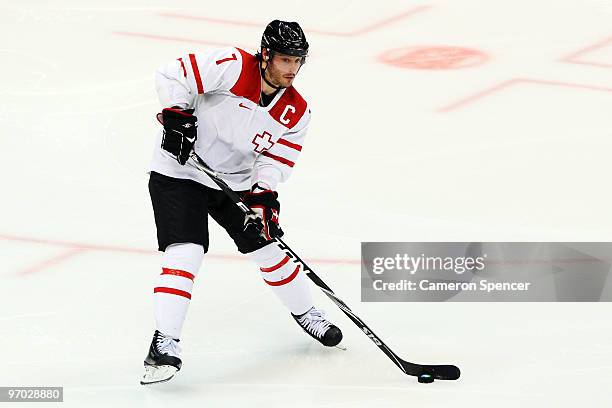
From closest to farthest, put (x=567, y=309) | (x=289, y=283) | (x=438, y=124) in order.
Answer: (x=289, y=283) → (x=567, y=309) → (x=438, y=124)

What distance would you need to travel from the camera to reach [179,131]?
3.58 meters

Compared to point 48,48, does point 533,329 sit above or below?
below

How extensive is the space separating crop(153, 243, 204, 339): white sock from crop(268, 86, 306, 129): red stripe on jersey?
447 millimetres

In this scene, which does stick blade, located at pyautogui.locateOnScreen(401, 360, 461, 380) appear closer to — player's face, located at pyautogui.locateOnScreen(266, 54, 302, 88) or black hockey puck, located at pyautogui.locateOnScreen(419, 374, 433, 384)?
black hockey puck, located at pyautogui.locateOnScreen(419, 374, 433, 384)

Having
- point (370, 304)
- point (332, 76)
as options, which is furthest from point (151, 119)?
point (370, 304)

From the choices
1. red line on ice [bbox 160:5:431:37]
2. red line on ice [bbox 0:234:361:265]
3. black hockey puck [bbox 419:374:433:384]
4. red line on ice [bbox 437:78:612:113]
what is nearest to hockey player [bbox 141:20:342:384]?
black hockey puck [bbox 419:374:433:384]

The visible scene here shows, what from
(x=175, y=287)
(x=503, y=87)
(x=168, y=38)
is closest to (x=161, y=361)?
(x=175, y=287)

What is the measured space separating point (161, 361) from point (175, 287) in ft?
0.67

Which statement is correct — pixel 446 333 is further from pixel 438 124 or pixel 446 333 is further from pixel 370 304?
pixel 438 124

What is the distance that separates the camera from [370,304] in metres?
→ 4.31

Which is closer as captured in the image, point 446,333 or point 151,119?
point 446,333

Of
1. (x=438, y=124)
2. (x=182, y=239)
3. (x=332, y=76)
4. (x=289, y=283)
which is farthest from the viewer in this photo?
(x=332, y=76)

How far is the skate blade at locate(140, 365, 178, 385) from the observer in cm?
349

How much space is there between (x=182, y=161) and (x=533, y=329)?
48.0 inches
